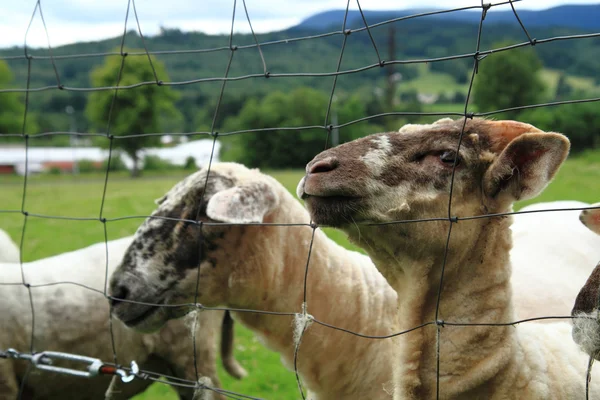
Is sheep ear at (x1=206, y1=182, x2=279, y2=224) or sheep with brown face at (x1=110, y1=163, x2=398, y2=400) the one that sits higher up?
sheep ear at (x1=206, y1=182, x2=279, y2=224)

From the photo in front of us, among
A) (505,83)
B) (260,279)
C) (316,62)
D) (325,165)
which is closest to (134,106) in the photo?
(505,83)

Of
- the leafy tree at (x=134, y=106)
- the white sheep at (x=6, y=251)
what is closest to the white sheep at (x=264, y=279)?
the white sheep at (x=6, y=251)

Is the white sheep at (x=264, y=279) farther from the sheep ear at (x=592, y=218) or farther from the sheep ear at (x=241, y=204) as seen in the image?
the sheep ear at (x=592, y=218)

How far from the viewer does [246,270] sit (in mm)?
3164

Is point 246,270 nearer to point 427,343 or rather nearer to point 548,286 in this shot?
point 427,343

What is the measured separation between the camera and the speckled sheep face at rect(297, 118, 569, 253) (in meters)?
2.06

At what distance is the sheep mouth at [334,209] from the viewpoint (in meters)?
2.09

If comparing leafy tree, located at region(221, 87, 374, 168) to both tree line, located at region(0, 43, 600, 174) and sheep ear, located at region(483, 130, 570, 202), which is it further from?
sheep ear, located at region(483, 130, 570, 202)

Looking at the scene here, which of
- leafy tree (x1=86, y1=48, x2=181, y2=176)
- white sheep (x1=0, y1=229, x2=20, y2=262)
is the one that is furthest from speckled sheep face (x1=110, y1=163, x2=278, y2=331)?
leafy tree (x1=86, y1=48, x2=181, y2=176)

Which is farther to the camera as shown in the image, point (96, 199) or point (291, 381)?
point (96, 199)

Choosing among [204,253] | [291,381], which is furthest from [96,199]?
[204,253]

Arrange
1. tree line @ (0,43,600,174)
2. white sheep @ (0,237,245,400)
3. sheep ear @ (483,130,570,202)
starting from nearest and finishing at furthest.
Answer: sheep ear @ (483,130,570,202)
white sheep @ (0,237,245,400)
tree line @ (0,43,600,174)

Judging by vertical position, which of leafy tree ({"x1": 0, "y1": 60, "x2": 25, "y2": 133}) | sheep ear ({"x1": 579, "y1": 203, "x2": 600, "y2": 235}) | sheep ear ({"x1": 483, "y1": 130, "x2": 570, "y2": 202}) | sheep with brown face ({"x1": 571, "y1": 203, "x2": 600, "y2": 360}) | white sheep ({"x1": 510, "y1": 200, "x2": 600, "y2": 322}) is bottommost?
leafy tree ({"x1": 0, "y1": 60, "x2": 25, "y2": 133})

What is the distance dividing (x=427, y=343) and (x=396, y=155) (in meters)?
0.71
